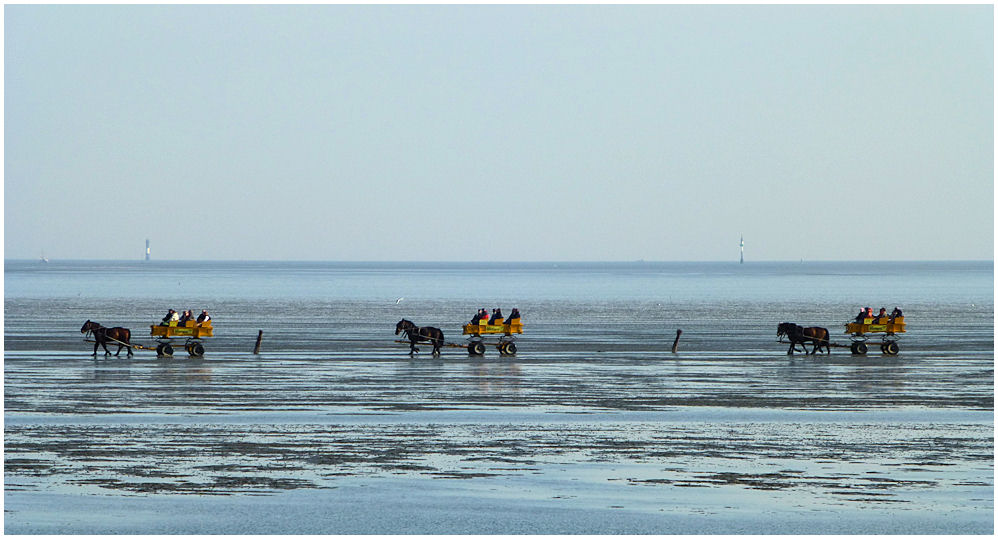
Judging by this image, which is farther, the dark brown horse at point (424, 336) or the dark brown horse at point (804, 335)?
the dark brown horse at point (804, 335)

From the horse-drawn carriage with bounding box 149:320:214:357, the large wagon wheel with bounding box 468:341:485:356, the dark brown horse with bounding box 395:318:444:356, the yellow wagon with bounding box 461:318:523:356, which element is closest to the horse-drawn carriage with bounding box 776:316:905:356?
the yellow wagon with bounding box 461:318:523:356

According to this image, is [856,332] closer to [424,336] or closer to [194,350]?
[424,336]

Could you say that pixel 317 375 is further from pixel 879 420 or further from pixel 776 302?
pixel 776 302

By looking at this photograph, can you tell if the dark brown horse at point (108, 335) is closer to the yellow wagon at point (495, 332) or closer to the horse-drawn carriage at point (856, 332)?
the yellow wagon at point (495, 332)

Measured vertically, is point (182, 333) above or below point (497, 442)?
above

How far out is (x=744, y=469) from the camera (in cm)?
1912

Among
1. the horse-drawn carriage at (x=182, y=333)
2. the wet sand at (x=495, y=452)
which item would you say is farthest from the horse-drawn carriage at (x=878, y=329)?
the horse-drawn carriage at (x=182, y=333)

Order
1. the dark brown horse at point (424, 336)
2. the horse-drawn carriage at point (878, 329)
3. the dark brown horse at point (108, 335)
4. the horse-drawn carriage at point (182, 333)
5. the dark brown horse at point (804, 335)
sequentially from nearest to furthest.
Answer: the horse-drawn carriage at point (182, 333) → the dark brown horse at point (108, 335) → the dark brown horse at point (424, 336) → the horse-drawn carriage at point (878, 329) → the dark brown horse at point (804, 335)

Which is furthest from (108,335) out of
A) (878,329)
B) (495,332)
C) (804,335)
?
(878,329)

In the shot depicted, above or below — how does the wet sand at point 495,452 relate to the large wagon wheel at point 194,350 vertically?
below

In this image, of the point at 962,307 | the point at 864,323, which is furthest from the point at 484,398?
the point at 962,307

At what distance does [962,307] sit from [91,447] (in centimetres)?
7772

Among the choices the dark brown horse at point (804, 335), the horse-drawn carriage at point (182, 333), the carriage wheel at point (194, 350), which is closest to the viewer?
the horse-drawn carriage at point (182, 333)

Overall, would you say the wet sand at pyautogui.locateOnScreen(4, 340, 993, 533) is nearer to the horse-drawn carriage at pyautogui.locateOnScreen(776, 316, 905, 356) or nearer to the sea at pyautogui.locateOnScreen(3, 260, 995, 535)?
the sea at pyautogui.locateOnScreen(3, 260, 995, 535)
